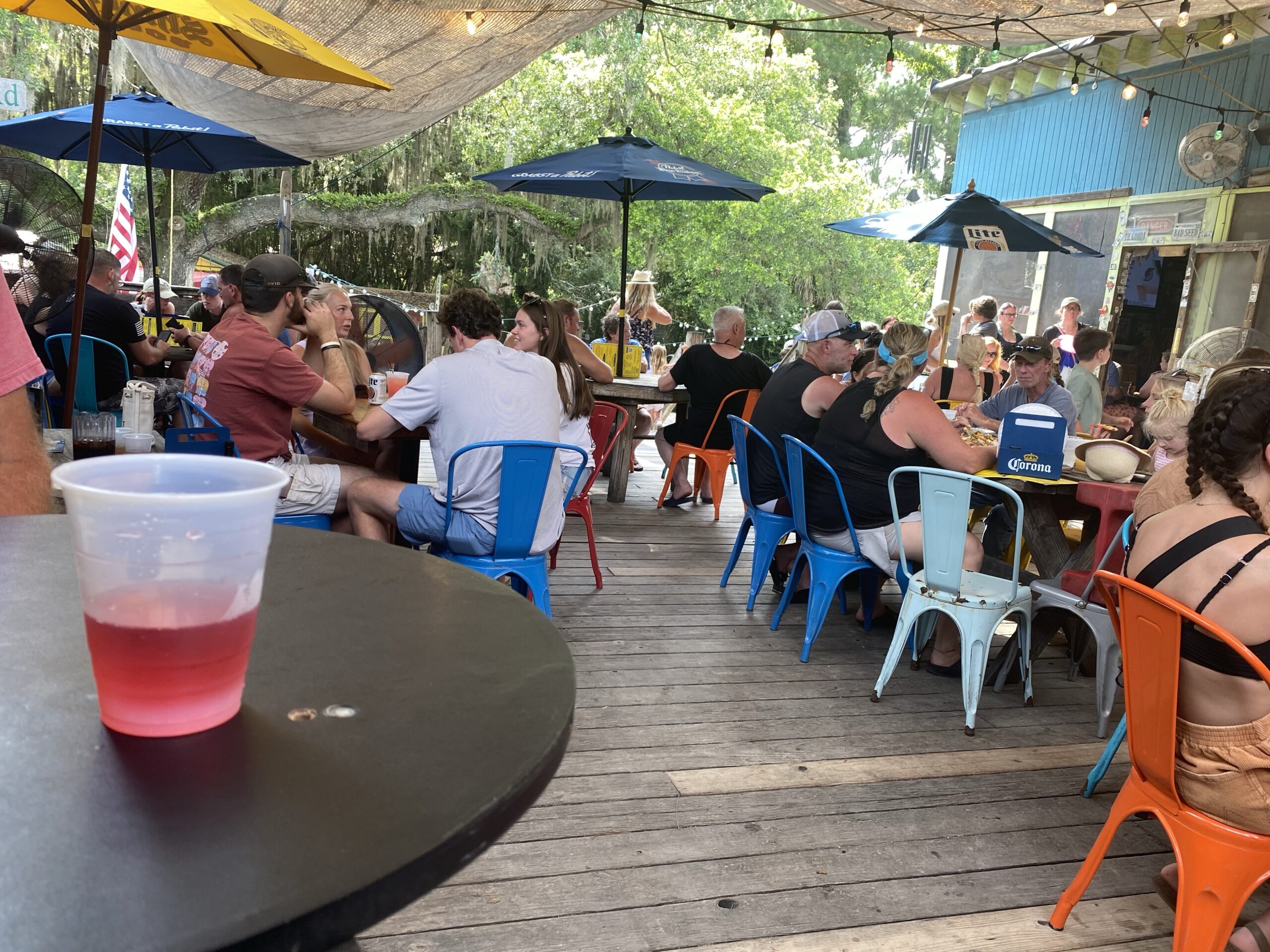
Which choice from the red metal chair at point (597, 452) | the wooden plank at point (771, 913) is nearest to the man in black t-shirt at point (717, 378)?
the red metal chair at point (597, 452)

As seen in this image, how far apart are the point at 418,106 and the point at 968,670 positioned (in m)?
4.31

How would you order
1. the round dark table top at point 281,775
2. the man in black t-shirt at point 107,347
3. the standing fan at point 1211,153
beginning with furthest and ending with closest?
the standing fan at point 1211,153
the man in black t-shirt at point 107,347
the round dark table top at point 281,775

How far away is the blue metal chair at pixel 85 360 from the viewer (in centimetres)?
477

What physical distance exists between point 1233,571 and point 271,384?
2.98 metres

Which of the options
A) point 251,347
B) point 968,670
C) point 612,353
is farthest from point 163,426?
point 968,670

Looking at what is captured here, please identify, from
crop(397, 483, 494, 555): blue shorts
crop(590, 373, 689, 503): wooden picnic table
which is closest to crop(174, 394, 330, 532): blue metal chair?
crop(397, 483, 494, 555): blue shorts

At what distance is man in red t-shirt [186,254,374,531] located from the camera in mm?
3439

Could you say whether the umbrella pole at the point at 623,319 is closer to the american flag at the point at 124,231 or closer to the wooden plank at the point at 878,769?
the wooden plank at the point at 878,769

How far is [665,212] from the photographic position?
1616 centimetres

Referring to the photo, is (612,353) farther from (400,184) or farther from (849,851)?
(400,184)

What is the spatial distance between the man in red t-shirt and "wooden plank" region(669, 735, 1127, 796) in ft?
5.72

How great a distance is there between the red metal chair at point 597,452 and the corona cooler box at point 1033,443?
1875 mm

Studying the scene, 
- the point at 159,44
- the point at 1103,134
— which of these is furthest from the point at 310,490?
the point at 1103,134

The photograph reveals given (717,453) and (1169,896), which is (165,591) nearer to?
(1169,896)
